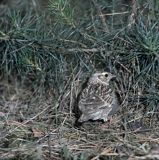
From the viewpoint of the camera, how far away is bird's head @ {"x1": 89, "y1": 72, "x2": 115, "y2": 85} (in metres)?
4.85

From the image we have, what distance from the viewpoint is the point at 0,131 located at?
15.0ft

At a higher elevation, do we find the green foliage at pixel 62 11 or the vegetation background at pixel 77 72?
the green foliage at pixel 62 11

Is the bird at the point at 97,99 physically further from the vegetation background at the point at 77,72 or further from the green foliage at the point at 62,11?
the green foliage at the point at 62,11

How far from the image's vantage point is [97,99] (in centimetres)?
470

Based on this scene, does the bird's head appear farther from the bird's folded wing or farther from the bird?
the bird's folded wing

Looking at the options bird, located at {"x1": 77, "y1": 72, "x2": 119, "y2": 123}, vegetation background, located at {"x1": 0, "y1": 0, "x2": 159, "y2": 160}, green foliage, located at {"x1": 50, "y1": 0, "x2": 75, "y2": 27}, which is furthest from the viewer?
green foliage, located at {"x1": 50, "y1": 0, "x2": 75, "y2": 27}

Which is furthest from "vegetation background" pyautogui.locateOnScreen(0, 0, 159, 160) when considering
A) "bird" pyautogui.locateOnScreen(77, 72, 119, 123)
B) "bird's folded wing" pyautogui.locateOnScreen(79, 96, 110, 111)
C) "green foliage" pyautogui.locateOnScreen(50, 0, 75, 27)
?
"bird's folded wing" pyautogui.locateOnScreen(79, 96, 110, 111)

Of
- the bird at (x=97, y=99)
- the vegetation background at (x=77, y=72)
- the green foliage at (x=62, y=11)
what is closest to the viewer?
the vegetation background at (x=77, y=72)

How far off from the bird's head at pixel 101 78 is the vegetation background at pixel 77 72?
0.10 m

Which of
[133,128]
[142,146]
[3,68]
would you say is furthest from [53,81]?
[142,146]

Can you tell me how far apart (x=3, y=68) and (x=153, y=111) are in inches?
76.2

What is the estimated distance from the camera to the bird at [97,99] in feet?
15.1

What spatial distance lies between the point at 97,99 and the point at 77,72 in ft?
1.70

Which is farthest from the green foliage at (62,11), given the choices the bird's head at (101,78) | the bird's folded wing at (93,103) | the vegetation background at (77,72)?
the bird's folded wing at (93,103)
